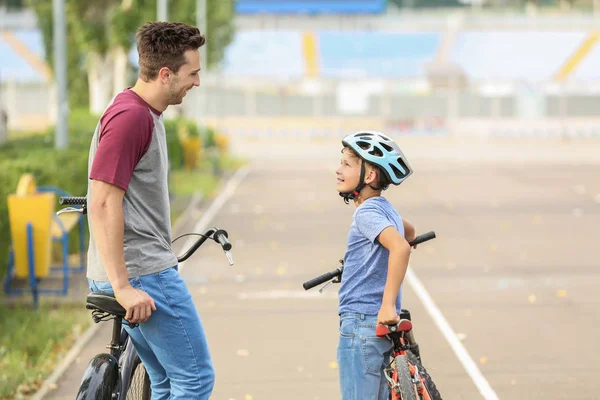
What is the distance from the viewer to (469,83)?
61.2 metres

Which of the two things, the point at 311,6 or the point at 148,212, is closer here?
the point at 148,212

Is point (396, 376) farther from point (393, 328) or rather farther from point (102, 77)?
point (102, 77)

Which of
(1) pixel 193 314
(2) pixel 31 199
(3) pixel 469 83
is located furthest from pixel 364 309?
(3) pixel 469 83

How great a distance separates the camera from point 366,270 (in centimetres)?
514

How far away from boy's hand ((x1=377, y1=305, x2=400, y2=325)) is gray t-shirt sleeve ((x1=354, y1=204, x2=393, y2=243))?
0.29m

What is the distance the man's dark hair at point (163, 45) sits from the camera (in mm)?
4652

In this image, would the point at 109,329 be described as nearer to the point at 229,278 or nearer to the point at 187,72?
the point at 229,278

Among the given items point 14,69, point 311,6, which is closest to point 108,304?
point 14,69

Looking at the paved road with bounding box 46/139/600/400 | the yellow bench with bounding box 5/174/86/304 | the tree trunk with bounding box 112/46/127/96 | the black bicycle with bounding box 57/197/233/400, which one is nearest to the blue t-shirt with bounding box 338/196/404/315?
the black bicycle with bounding box 57/197/233/400

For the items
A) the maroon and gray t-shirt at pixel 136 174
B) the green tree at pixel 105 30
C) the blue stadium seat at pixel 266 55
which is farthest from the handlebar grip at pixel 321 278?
the blue stadium seat at pixel 266 55

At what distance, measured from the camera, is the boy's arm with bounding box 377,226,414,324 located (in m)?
4.95

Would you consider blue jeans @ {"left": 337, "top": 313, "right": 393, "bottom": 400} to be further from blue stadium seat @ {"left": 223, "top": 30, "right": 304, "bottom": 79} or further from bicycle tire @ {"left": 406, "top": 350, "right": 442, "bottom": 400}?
blue stadium seat @ {"left": 223, "top": 30, "right": 304, "bottom": 79}

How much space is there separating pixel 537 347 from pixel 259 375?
222cm

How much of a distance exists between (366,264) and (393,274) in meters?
0.22
